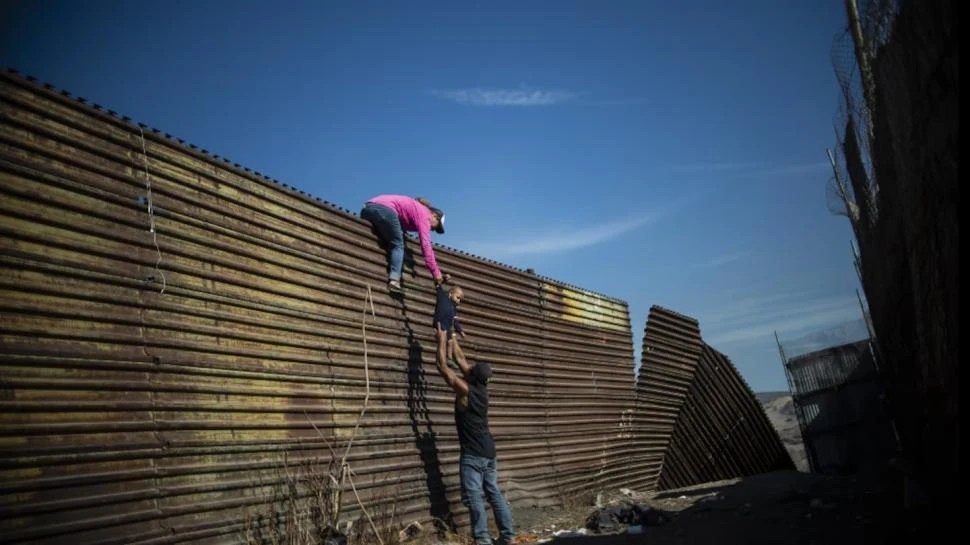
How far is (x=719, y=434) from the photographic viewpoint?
12.2 meters

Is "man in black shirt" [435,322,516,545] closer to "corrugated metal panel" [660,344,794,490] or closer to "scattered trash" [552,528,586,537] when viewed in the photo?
"scattered trash" [552,528,586,537]

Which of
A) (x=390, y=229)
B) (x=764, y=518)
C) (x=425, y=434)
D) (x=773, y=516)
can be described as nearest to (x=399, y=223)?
(x=390, y=229)

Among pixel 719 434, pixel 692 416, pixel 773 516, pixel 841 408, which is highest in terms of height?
pixel 692 416

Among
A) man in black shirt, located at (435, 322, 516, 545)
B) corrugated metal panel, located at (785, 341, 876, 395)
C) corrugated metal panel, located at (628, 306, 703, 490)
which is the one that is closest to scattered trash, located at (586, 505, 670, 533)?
man in black shirt, located at (435, 322, 516, 545)

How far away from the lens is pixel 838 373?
41.5ft

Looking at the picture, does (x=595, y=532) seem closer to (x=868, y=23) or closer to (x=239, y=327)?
(x=239, y=327)

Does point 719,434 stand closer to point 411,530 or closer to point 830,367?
point 830,367

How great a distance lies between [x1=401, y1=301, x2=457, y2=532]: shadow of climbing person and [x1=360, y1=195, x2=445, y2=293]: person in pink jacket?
0.46 meters

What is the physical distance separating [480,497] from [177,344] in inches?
116

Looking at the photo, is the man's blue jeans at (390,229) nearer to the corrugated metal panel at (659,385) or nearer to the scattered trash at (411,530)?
the scattered trash at (411,530)

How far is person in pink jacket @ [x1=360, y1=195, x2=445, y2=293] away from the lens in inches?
243

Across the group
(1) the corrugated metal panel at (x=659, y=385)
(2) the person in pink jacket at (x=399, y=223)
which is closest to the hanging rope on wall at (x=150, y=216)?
(2) the person in pink jacket at (x=399, y=223)

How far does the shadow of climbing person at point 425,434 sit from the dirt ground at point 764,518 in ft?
1.29

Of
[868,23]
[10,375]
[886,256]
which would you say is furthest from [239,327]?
[886,256]
